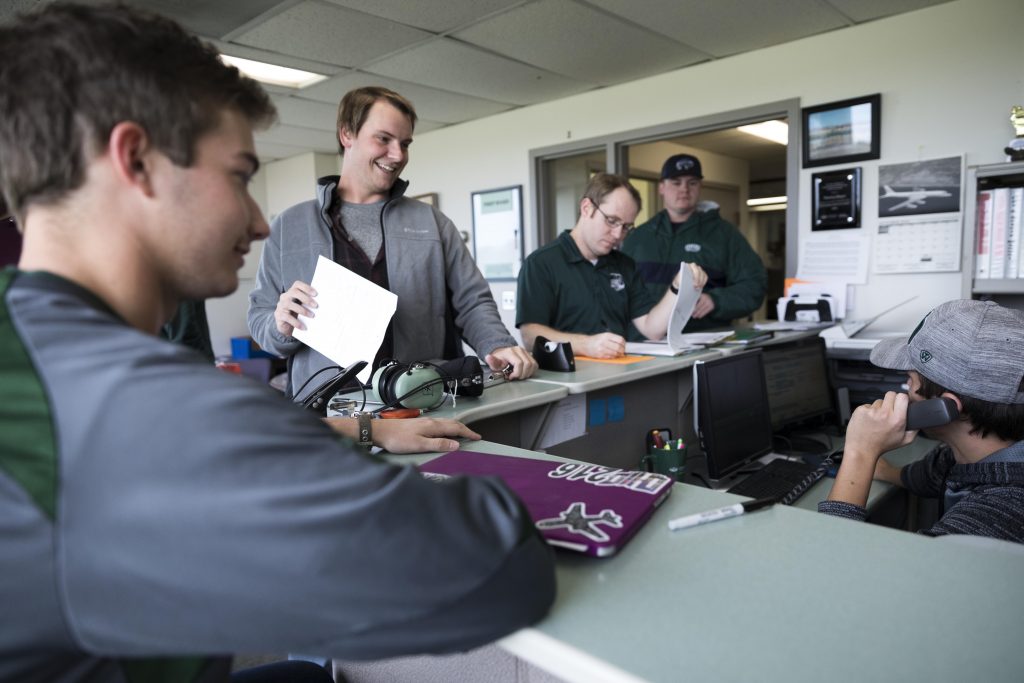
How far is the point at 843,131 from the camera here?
3.37m

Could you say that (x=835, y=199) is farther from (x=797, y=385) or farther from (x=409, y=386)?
(x=409, y=386)

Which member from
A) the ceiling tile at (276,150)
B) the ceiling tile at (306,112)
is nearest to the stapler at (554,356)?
the ceiling tile at (306,112)

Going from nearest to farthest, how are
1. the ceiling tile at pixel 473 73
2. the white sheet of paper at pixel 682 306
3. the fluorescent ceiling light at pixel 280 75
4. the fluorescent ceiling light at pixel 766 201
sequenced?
the white sheet of paper at pixel 682 306 → the ceiling tile at pixel 473 73 → the fluorescent ceiling light at pixel 280 75 → the fluorescent ceiling light at pixel 766 201

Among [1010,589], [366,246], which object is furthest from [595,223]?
[1010,589]

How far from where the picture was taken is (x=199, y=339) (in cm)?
207

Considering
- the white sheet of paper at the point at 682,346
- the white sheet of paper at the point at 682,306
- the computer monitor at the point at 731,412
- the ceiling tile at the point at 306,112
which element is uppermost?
the ceiling tile at the point at 306,112

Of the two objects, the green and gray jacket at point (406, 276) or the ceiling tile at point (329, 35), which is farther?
the ceiling tile at point (329, 35)

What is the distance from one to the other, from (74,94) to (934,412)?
1399 mm

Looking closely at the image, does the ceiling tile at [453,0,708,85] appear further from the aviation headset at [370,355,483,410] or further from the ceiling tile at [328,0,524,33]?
the aviation headset at [370,355,483,410]

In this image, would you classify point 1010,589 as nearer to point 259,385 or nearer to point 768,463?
point 259,385

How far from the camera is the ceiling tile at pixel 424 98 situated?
4074 mm

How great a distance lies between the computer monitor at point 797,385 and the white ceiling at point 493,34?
1806 mm

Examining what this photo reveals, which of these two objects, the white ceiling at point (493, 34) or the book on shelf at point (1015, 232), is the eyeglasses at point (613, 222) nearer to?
the white ceiling at point (493, 34)

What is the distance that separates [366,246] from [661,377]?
101cm
